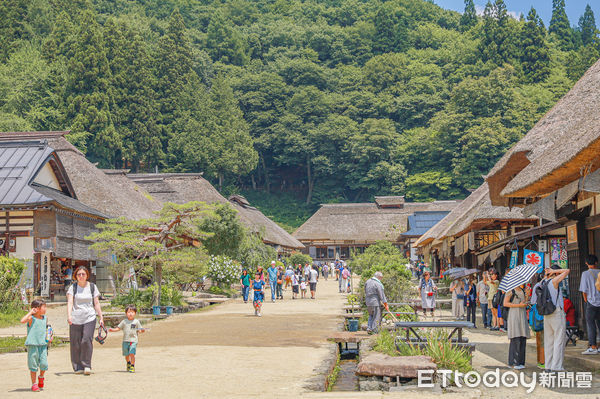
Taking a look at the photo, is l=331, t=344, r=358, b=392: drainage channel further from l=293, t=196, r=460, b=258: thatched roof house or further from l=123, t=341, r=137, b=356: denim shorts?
l=293, t=196, r=460, b=258: thatched roof house

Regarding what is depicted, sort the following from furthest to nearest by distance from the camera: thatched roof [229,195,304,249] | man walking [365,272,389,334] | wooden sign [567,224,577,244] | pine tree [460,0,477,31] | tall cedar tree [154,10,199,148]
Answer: pine tree [460,0,477,31] < tall cedar tree [154,10,199,148] < thatched roof [229,195,304,249] < man walking [365,272,389,334] < wooden sign [567,224,577,244]

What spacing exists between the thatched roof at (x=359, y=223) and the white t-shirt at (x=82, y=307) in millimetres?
50221

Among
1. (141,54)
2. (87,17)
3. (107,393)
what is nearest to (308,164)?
(141,54)

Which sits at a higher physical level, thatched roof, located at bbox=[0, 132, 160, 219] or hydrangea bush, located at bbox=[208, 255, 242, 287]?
thatched roof, located at bbox=[0, 132, 160, 219]

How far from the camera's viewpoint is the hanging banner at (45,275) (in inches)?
906

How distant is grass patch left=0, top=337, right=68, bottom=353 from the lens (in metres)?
12.2

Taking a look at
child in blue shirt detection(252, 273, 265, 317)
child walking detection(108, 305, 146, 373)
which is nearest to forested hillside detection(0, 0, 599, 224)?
child in blue shirt detection(252, 273, 265, 317)

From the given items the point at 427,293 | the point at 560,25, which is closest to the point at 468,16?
the point at 560,25

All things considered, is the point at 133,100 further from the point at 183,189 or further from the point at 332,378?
the point at 332,378

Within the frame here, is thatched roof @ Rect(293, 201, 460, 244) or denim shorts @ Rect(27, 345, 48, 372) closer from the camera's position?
denim shorts @ Rect(27, 345, 48, 372)

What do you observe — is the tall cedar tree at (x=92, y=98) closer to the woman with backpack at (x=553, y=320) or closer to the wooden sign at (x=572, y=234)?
the wooden sign at (x=572, y=234)

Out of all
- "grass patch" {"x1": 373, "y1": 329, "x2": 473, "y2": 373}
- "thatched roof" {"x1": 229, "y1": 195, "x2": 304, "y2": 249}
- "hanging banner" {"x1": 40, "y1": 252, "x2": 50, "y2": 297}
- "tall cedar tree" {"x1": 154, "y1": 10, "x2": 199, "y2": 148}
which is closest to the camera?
"grass patch" {"x1": 373, "y1": 329, "x2": 473, "y2": 373}

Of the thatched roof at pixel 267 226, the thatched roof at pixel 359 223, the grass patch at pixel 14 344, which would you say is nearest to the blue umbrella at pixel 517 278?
the grass patch at pixel 14 344

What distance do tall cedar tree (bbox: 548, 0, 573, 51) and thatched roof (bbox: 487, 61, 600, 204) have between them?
83020 mm
